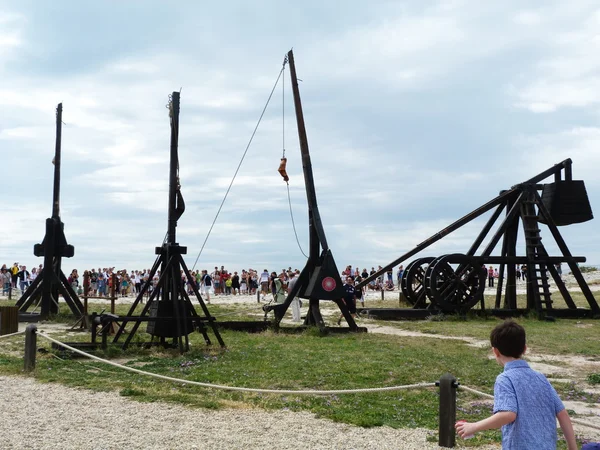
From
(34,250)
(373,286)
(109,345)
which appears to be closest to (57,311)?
(34,250)

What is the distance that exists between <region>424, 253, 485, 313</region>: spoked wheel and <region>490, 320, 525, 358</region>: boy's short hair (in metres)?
17.3

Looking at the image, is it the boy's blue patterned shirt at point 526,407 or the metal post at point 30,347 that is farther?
the metal post at point 30,347

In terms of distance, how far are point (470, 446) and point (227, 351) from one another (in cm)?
679

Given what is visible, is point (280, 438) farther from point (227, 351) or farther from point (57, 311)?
point (57, 311)

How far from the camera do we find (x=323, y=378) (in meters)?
9.40

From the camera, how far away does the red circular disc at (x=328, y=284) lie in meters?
15.8

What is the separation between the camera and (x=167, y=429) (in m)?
6.54

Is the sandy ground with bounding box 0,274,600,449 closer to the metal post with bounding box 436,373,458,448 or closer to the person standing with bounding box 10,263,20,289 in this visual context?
the metal post with bounding box 436,373,458,448

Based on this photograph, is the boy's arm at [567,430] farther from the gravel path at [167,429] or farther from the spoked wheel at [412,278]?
the spoked wheel at [412,278]

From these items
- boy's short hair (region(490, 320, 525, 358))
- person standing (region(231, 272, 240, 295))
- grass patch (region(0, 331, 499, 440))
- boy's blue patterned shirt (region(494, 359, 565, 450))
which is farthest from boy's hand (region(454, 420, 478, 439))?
person standing (region(231, 272, 240, 295))

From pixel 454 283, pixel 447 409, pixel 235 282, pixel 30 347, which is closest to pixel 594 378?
pixel 447 409

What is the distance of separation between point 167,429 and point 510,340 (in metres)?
4.04

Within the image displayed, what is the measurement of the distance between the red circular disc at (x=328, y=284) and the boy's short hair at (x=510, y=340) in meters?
12.1

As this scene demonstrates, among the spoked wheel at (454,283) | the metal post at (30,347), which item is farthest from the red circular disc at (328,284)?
the metal post at (30,347)
